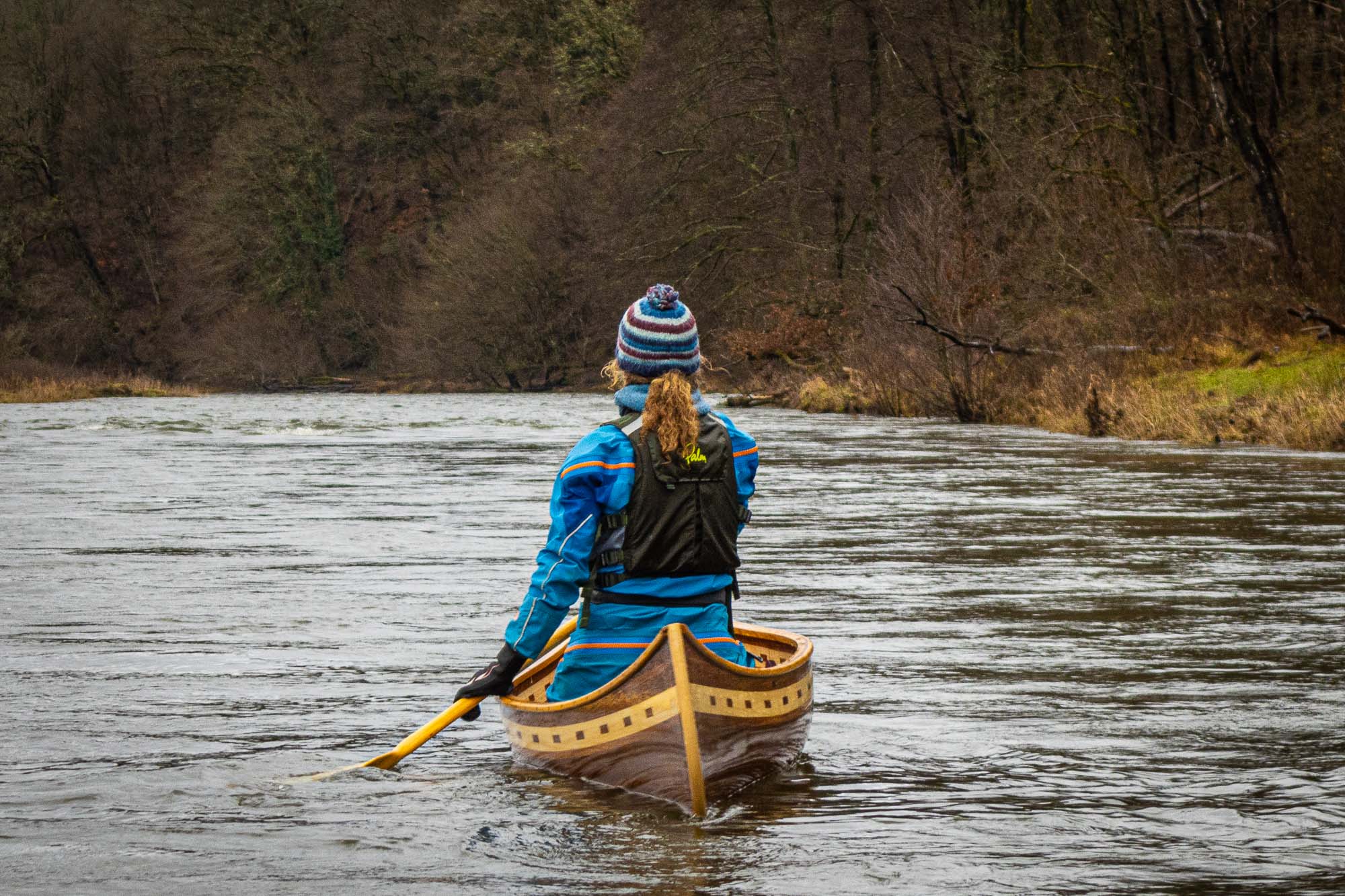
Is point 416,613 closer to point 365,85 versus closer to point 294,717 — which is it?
point 294,717

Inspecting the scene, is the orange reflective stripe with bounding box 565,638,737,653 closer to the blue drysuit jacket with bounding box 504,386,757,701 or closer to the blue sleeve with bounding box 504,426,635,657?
the blue drysuit jacket with bounding box 504,386,757,701

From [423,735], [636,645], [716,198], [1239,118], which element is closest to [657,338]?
[636,645]

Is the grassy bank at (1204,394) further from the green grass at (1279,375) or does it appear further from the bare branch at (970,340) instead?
the bare branch at (970,340)

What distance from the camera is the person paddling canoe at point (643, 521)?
5.58 metres

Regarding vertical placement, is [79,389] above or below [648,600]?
below

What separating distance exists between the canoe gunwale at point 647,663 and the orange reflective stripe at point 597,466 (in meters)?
0.52

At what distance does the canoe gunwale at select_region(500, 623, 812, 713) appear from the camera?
5.46 meters

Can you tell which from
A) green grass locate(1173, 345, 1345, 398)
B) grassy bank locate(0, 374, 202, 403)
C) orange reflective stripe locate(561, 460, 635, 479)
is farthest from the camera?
grassy bank locate(0, 374, 202, 403)

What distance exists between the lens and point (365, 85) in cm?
6756

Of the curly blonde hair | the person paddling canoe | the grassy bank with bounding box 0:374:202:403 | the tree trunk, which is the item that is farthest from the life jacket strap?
the grassy bank with bounding box 0:374:202:403

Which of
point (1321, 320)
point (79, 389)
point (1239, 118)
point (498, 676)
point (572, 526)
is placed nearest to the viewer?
point (572, 526)

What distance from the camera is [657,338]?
5754 mm

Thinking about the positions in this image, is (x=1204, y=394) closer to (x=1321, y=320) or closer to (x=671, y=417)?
(x=1321, y=320)

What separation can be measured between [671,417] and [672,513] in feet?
1.04
